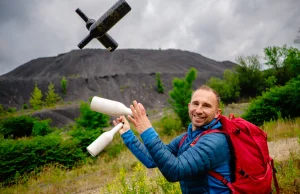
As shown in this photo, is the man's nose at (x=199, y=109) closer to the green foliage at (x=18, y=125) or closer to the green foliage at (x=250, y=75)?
the green foliage at (x=18, y=125)

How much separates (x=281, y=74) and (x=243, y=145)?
135ft

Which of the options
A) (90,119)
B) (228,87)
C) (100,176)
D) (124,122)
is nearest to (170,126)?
(90,119)

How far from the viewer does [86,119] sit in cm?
1595

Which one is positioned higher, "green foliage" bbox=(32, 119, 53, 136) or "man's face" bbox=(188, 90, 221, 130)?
"green foliage" bbox=(32, 119, 53, 136)

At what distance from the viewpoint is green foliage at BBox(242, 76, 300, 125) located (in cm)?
1452

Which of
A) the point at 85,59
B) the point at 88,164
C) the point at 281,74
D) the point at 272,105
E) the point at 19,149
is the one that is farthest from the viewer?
the point at 85,59

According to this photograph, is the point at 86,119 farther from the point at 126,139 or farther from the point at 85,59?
the point at 85,59

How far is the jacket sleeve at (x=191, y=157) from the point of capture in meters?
1.60

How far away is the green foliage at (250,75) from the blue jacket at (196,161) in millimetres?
42494

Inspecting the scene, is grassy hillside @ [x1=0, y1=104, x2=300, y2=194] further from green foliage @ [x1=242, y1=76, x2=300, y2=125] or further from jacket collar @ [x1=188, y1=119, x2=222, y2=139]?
green foliage @ [x1=242, y1=76, x2=300, y2=125]

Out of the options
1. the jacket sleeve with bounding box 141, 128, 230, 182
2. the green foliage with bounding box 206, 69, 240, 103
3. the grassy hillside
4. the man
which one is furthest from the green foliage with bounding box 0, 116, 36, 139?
the green foliage with bounding box 206, 69, 240, 103

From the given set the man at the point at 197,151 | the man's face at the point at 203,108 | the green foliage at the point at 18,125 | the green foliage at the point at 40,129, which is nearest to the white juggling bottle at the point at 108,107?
the man at the point at 197,151

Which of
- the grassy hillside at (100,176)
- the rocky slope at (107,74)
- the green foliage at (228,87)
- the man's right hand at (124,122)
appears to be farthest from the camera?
the rocky slope at (107,74)

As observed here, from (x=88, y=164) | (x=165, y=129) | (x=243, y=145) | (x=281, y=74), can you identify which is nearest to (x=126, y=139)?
(x=243, y=145)
